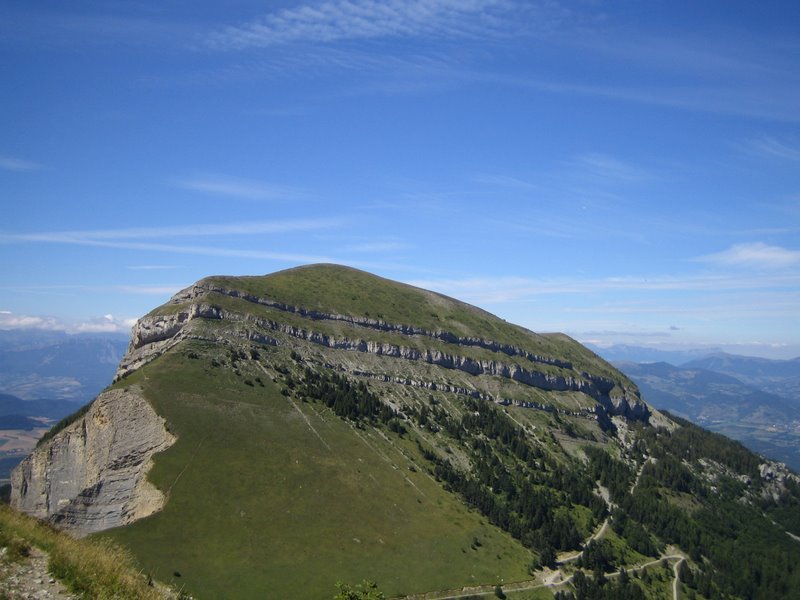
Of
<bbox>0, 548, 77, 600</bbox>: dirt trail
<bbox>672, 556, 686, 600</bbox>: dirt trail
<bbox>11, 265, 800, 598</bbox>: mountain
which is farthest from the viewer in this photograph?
<bbox>672, 556, 686, 600</bbox>: dirt trail

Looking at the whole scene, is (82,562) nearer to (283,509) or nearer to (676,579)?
(283,509)

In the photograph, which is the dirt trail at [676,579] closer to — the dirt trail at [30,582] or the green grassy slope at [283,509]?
the green grassy slope at [283,509]

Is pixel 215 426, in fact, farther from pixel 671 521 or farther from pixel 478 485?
pixel 671 521

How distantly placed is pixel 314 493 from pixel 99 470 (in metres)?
41.4

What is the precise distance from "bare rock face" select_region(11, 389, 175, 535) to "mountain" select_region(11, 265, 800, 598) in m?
0.36

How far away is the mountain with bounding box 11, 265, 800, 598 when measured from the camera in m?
91.9

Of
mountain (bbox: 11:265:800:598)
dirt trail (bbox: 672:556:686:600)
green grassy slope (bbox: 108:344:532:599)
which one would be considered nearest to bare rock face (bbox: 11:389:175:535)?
mountain (bbox: 11:265:800:598)

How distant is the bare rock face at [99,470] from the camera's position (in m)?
98.3

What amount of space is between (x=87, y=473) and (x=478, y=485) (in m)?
96.8

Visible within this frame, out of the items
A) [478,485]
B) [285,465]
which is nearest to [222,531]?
[285,465]

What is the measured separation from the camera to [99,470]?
108 metres

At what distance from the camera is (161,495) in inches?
3792

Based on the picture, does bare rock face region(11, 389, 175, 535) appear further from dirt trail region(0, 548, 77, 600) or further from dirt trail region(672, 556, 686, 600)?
dirt trail region(672, 556, 686, 600)

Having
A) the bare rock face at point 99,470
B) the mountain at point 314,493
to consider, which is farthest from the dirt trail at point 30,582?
the bare rock face at point 99,470
